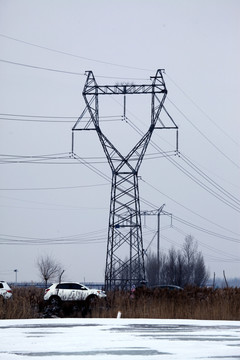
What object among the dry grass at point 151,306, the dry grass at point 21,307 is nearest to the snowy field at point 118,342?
→ the dry grass at point 21,307

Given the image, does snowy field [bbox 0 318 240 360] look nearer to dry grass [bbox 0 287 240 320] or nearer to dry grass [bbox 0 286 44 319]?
dry grass [bbox 0 286 44 319]

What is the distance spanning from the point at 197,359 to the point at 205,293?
17.2 m

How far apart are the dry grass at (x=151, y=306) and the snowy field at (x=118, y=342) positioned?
5661 mm

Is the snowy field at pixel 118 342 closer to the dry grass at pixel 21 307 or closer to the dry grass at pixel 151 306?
the dry grass at pixel 21 307

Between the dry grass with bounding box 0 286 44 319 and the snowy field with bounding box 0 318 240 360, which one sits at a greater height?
Answer: the dry grass with bounding box 0 286 44 319

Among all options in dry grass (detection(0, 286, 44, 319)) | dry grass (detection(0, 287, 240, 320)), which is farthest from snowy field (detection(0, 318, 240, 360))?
dry grass (detection(0, 287, 240, 320))

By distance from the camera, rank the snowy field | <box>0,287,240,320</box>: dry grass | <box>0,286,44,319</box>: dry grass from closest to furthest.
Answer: the snowy field
<box>0,286,44,319</box>: dry grass
<box>0,287,240,320</box>: dry grass

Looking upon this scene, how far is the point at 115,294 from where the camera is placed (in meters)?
29.4

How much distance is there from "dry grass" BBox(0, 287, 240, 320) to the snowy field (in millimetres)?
5661

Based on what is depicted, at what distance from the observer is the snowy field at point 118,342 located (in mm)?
12648

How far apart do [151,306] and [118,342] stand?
12749mm

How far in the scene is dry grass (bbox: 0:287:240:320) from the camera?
87.5 ft

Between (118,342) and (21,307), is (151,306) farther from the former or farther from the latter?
(118,342)

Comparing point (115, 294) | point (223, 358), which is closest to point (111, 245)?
point (115, 294)
